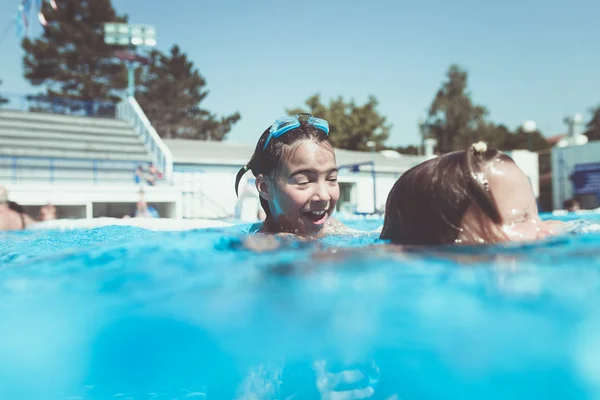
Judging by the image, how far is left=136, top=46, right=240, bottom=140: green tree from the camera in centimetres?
3953

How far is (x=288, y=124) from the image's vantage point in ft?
10.5

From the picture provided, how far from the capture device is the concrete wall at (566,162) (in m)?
20.5

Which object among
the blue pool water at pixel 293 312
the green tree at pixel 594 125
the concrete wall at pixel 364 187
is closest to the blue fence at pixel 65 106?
the concrete wall at pixel 364 187

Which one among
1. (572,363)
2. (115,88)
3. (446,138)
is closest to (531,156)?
(446,138)

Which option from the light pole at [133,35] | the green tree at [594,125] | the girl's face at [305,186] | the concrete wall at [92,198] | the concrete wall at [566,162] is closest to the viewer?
the girl's face at [305,186]

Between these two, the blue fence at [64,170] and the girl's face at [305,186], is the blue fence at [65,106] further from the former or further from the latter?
the girl's face at [305,186]

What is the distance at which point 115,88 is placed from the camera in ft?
118

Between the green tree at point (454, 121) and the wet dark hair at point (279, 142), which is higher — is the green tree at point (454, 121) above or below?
above

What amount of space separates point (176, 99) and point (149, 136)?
23136mm

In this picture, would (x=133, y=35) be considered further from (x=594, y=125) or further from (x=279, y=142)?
(x=594, y=125)

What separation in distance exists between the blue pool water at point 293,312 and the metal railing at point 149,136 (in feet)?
46.5

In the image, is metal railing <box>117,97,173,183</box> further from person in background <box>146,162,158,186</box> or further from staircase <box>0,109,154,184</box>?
person in background <box>146,162,158,186</box>

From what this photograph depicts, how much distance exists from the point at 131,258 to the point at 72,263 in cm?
29

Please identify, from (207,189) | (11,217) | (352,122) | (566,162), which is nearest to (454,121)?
(352,122)
